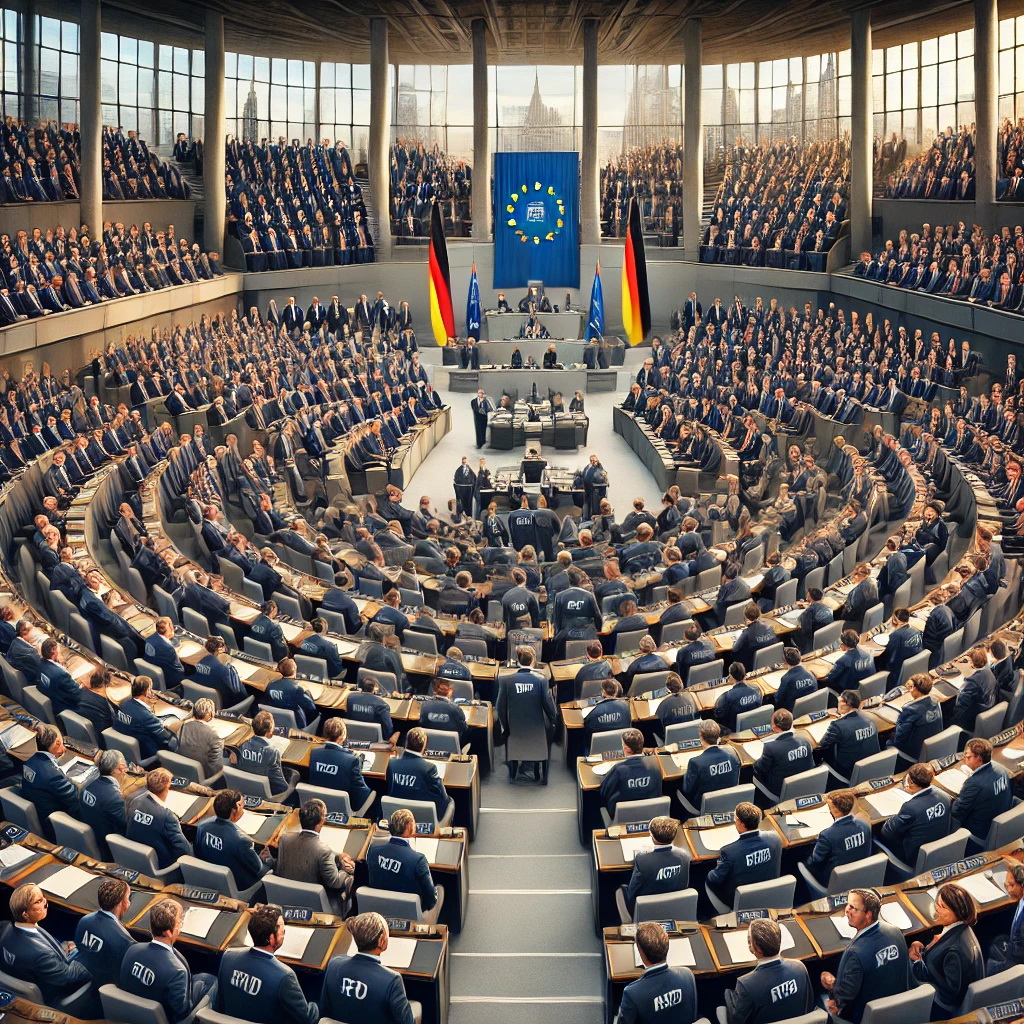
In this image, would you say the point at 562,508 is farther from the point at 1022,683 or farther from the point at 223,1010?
the point at 223,1010

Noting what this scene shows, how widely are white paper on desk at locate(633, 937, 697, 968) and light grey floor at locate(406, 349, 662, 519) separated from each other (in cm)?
1442

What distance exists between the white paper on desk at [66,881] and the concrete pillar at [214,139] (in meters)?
31.4

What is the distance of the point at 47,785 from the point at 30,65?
3021 cm

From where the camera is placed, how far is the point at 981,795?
840 cm

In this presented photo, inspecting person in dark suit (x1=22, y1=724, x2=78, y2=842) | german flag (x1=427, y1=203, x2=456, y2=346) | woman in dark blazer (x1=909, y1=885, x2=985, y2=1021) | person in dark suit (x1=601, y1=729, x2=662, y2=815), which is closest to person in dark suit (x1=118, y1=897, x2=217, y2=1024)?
person in dark suit (x1=22, y1=724, x2=78, y2=842)

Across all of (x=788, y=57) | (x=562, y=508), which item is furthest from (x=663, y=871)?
(x=788, y=57)

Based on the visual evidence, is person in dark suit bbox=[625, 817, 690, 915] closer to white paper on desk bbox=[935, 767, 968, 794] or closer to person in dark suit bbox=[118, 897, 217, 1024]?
white paper on desk bbox=[935, 767, 968, 794]

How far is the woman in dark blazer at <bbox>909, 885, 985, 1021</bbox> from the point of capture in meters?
6.43

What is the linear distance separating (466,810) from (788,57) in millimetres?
42632

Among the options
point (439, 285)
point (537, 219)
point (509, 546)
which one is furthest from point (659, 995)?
point (537, 219)

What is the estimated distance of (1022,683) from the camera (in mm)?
10172

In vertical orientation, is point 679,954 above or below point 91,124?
below

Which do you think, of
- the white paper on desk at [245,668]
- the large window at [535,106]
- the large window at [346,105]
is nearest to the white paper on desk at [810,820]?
the white paper on desk at [245,668]

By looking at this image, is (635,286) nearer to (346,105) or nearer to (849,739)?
(849,739)
